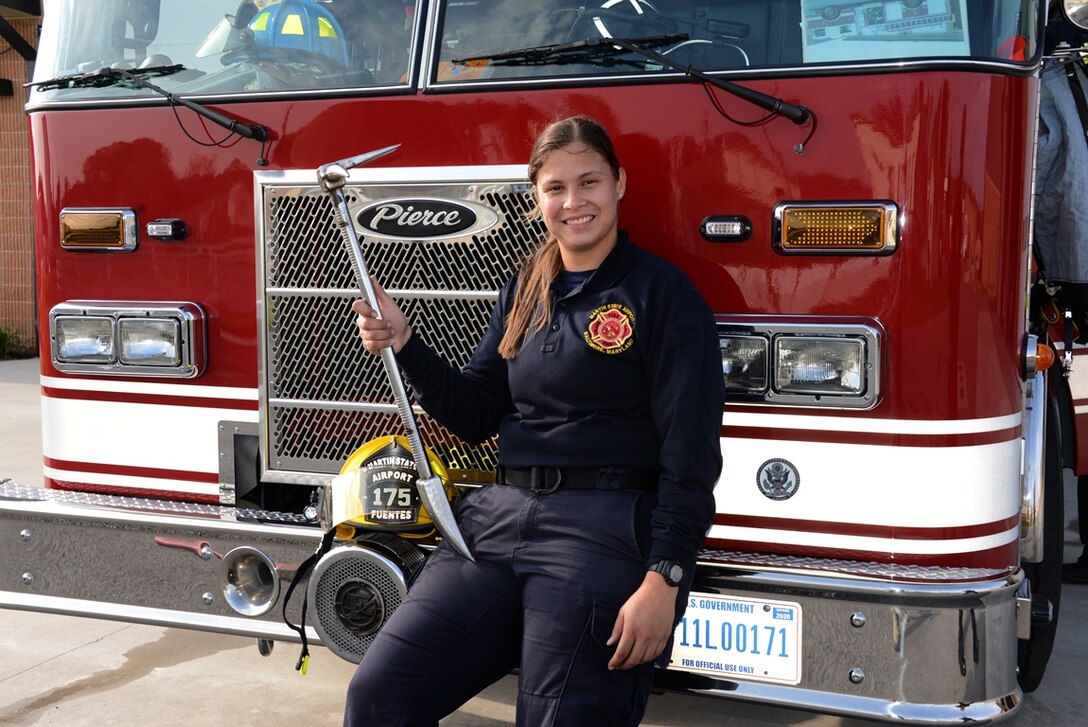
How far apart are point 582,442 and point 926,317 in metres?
0.89

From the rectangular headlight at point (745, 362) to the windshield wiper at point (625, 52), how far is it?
0.55m

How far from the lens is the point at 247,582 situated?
330cm

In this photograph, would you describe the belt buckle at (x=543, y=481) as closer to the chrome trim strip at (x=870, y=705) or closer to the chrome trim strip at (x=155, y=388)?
the chrome trim strip at (x=870, y=705)

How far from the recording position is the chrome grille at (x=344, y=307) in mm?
3178

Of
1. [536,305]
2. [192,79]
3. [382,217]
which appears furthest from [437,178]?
[192,79]

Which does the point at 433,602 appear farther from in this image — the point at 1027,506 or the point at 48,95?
the point at 48,95

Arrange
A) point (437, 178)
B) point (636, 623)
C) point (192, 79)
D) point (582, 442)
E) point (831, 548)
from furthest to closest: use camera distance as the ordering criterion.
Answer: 1. point (192, 79)
2. point (437, 178)
3. point (831, 548)
4. point (582, 442)
5. point (636, 623)

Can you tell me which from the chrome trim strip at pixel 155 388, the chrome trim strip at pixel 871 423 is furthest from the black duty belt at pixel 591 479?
the chrome trim strip at pixel 155 388

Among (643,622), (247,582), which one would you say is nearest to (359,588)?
(247,582)

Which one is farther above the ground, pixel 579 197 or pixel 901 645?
pixel 579 197

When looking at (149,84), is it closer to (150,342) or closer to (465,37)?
(150,342)

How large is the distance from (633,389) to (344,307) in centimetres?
113

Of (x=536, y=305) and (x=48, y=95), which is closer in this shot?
(x=536, y=305)

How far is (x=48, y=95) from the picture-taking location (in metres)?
3.63
